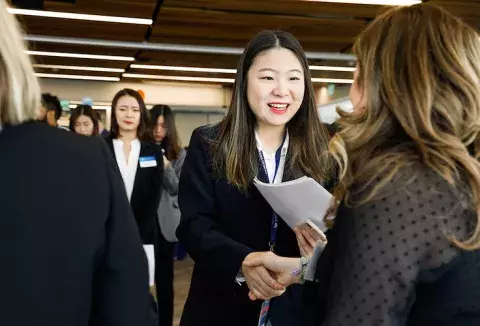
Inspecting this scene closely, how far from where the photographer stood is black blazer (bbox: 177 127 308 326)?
5.24ft

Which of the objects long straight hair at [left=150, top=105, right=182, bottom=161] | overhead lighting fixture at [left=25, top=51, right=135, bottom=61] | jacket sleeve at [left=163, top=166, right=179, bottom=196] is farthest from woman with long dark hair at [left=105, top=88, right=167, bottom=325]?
overhead lighting fixture at [left=25, top=51, right=135, bottom=61]

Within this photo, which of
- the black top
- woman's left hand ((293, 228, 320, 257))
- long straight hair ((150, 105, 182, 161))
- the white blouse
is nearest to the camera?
the black top

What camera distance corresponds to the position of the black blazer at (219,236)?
1598mm

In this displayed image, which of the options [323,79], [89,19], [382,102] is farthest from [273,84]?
[323,79]

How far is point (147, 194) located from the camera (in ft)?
12.0

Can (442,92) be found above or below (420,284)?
above

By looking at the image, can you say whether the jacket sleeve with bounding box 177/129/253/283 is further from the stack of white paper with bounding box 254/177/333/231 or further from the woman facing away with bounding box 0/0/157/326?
the woman facing away with bounding box 0/0/157/326

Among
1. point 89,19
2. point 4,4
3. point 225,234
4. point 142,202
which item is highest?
point 89,19

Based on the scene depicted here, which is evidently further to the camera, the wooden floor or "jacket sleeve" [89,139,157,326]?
the wooden floor

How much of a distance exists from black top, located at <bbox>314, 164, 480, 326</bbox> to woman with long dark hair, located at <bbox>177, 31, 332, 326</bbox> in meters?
0.64

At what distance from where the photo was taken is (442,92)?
945 mm

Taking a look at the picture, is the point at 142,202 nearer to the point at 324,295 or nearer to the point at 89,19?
the point at 324,295

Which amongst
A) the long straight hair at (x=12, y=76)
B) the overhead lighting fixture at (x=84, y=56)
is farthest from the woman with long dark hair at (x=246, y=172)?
the overhead lighting fixture at (x=84, y=56)

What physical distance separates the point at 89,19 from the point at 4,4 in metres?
6.49
